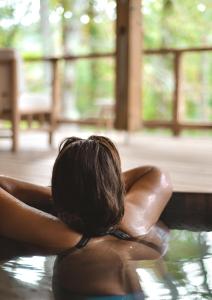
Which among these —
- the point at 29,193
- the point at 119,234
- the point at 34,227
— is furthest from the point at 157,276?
the point at 29,193

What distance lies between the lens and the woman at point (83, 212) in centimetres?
160

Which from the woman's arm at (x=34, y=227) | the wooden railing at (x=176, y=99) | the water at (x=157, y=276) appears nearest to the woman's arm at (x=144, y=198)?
the water at (x=157, y=276)

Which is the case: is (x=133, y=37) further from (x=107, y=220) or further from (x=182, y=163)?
(x=107, y=220)

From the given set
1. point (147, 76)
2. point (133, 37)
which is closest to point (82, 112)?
point (147, 76)

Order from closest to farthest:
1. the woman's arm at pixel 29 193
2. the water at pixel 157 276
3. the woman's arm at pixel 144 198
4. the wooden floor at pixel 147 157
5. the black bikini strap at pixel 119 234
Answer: the water at pixel 157 276 < the black bikini strap at pixel 119 234 < the woman's arm at pixel 144 198 < the woman's arm at pixel 29 193 < the wooden floor at pixel 147 157

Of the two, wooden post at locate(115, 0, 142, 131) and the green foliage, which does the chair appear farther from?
the green foliage

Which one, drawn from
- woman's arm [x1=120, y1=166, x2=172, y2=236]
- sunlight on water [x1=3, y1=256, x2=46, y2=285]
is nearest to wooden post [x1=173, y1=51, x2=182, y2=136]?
woman's arm [x1=120, y1=166, x2=172, y2=236]

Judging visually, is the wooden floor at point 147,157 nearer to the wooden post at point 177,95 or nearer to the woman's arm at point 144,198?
the wooden post at point 177,95

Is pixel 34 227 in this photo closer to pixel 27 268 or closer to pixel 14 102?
pixel 27 268

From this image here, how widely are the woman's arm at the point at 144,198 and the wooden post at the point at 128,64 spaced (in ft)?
6.92

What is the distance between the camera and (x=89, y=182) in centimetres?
160

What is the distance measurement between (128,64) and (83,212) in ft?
9.23

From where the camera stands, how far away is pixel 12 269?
1.74 metres

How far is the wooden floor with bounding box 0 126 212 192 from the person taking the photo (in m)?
3.19
